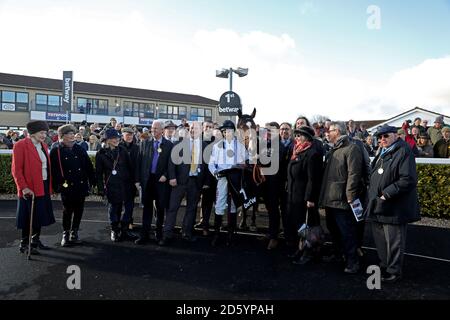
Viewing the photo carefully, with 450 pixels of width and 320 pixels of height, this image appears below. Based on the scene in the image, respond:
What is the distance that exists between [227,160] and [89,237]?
9.63 feet

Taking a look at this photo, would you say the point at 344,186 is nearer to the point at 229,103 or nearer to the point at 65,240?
the point at 65,240

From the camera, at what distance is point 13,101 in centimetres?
3631

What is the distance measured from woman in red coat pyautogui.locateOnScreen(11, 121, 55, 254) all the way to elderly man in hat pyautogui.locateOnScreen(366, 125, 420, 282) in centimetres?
491

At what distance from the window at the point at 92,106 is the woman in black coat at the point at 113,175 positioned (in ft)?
119

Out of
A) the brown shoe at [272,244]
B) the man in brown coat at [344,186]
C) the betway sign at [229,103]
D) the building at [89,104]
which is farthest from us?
the building at [89,104]

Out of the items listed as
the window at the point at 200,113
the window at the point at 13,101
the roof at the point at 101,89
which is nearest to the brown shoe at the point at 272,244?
the window at the point at 13,101

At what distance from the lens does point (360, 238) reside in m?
5.46

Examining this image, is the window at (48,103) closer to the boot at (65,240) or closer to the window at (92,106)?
the window at (92,106)

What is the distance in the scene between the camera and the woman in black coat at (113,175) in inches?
236

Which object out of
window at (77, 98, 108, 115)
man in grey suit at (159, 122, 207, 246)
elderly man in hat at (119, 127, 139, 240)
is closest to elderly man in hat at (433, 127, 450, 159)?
man in grey suit at (159, 122, 207, 246)

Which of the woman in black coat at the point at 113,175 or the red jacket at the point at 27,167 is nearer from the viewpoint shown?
the red jacket at the point at 27,167

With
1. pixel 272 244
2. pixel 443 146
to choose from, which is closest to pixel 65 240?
pixel 272 244
